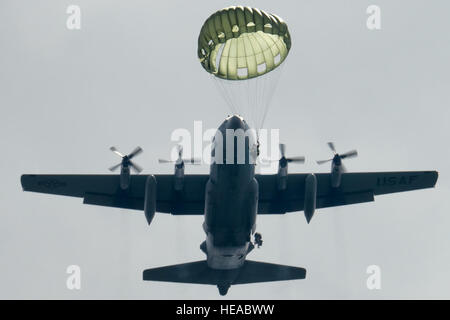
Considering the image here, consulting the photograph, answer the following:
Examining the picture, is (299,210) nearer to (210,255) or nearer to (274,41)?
(210,255)

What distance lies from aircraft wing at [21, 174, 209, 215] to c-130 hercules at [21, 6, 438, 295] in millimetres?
72

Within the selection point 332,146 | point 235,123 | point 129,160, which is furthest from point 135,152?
point 332,146

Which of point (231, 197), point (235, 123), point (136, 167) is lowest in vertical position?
point (231, 197)

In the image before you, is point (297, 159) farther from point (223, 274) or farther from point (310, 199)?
point (223, 274)

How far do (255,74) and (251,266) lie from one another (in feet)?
47.4

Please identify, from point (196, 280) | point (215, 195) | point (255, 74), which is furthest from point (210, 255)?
point (255, 74)

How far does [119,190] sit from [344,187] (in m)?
16.6

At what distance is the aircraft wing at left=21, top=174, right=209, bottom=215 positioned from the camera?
139 ft

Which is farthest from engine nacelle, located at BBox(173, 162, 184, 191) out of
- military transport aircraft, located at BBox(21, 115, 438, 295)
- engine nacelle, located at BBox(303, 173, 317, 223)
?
engine nacelle, located at BBox(303, 173, 317, 223)

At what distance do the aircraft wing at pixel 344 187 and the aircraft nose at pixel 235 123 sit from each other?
7.04 metres

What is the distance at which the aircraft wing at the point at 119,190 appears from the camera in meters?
42.5

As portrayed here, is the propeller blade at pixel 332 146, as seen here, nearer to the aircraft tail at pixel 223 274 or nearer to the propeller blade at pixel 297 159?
the propeller blade at pixel 297 159

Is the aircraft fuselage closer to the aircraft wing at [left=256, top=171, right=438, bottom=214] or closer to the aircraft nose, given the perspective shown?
the aircraft nose

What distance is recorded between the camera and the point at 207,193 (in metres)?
38.2
